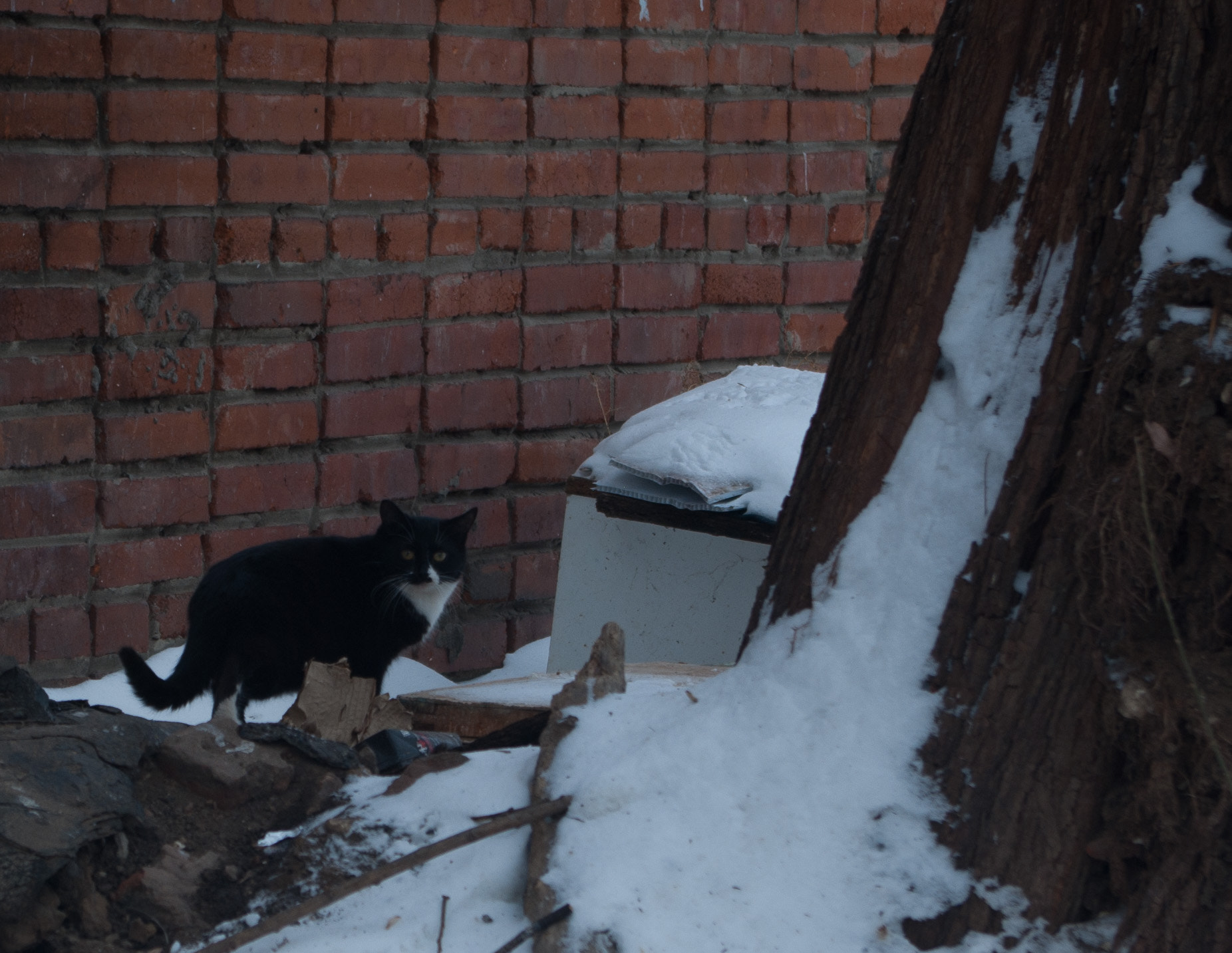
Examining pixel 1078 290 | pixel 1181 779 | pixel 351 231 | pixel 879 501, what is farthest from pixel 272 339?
pixel 1181 779

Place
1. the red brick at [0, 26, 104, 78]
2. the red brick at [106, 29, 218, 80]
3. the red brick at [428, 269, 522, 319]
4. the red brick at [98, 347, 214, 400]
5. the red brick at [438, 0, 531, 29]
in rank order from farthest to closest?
the red brick at [428, 269, 522, 319], the red brick at [438, 0, 531, 29], the red brick at [98, 347, 214, 400], the red brick at [106, 29, 218, 80], the red brick at [0, 26, 104, 78]

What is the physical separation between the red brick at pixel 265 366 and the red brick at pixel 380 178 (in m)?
0.35

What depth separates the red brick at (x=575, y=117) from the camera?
288 centimetres

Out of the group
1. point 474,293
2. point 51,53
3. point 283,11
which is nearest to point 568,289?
point 474,293

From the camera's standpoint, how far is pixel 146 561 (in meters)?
2.61

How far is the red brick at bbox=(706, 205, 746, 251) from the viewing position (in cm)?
314

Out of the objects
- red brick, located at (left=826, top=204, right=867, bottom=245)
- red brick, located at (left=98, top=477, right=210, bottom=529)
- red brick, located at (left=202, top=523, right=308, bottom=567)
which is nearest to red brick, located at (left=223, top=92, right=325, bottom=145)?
red brick, located at (left=98, top=477, right=210, bottom=529)

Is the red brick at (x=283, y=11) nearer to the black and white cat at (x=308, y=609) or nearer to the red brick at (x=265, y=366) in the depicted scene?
the red brick at (x=265, y=366)

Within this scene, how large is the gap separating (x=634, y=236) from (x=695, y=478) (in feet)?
2.96

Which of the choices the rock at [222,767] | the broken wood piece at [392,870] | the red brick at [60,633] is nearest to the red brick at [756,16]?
the red brick at [60,633]

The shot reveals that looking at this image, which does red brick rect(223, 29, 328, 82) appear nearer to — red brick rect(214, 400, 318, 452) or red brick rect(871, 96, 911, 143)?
red brick rect(214, 400, 318, 452)

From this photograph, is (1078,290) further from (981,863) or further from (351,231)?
(351,231)

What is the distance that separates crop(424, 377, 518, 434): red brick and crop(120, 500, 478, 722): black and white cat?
0.22m

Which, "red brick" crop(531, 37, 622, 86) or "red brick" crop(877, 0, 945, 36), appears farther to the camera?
"red brick" crop(877, 0, 945, 36)
